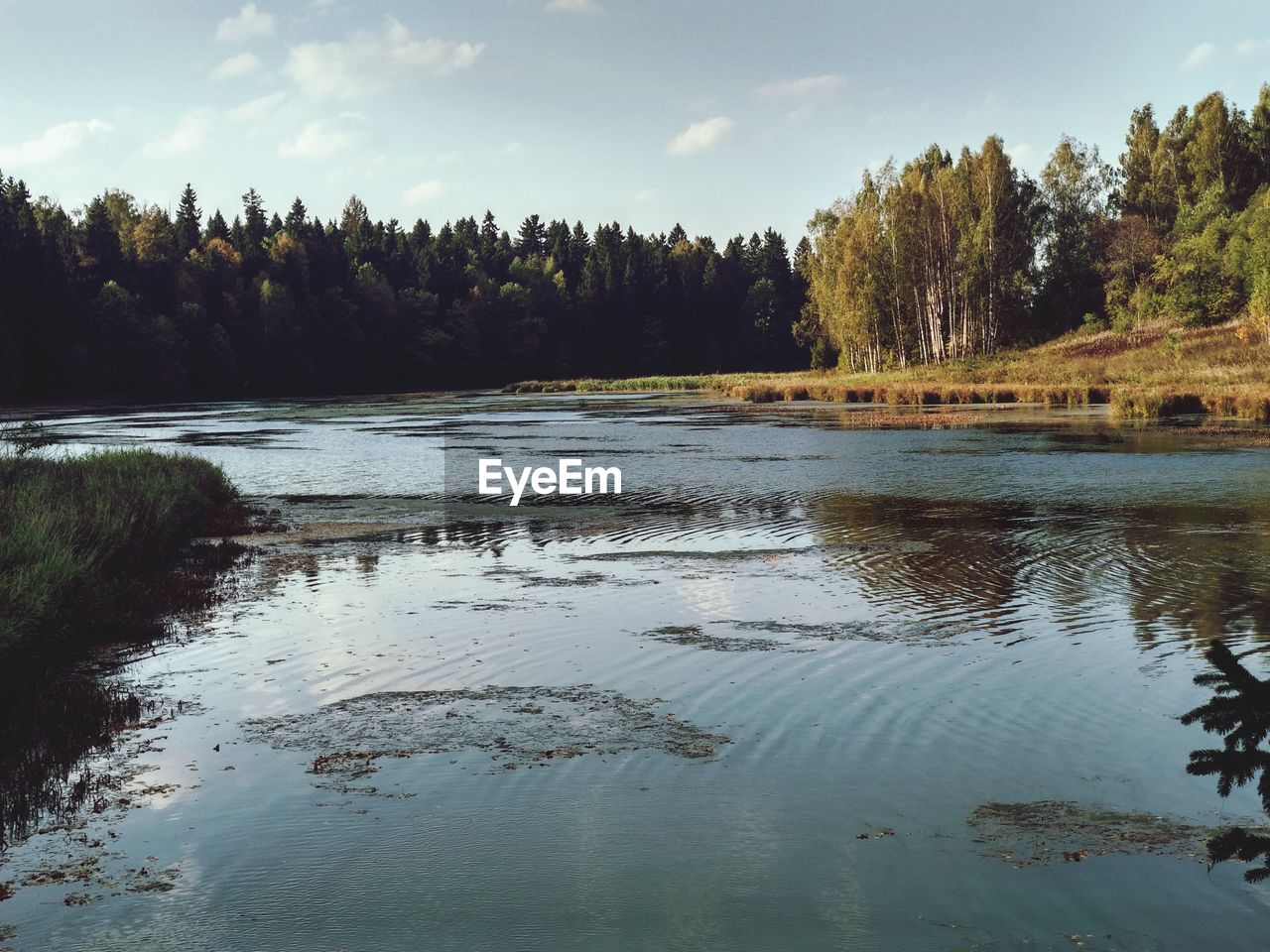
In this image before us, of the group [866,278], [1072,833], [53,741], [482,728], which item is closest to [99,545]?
[53,741]

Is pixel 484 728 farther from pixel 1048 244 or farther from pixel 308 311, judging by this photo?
pixel 308 311

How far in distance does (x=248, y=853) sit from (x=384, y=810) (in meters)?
1.08

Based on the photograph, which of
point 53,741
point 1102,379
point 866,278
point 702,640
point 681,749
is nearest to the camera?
point 681,749

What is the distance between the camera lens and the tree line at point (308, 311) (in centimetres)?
10750

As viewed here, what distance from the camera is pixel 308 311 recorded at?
Result: 14850 centimetres

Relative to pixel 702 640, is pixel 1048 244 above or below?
above

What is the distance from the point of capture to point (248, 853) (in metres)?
7.73

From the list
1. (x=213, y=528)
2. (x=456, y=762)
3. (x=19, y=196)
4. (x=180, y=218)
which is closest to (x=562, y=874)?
(x=456, y=762)

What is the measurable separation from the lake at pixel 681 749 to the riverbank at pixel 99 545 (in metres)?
1.12

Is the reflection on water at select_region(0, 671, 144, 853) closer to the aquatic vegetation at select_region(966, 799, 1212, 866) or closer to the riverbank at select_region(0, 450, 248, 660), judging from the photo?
the riverbank at select_region(0, 450, 248, 660)

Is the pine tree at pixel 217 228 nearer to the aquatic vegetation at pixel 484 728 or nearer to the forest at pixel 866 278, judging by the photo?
the forest at pixel 866 278

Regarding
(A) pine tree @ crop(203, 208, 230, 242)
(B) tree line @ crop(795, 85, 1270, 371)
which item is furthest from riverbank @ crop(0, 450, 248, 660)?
(A) pine tree @ crop(203, 208, 230, 242)

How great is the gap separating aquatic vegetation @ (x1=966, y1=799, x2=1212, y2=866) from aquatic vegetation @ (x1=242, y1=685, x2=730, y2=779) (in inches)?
101

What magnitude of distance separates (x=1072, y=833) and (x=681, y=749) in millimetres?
3338
